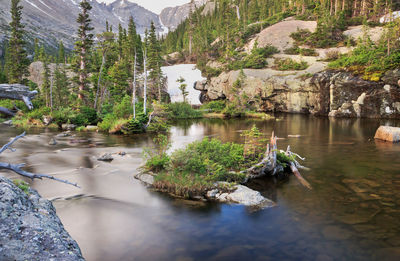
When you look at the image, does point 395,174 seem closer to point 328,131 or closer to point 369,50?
point 328,131

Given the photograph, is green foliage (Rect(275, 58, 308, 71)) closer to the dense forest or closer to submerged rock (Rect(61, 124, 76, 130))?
the dense forest

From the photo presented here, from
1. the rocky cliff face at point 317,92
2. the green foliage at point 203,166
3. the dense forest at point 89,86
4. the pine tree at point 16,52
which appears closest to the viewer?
the green foliage at point 203,166

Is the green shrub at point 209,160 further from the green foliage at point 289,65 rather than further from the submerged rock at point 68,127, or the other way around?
the green foliage at point 289,65

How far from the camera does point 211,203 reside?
29.0 feet

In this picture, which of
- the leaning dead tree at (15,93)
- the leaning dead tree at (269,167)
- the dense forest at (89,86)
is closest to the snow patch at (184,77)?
the dense forest at (89,86)

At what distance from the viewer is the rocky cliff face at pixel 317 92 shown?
106 ft

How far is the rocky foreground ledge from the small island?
6.29 m

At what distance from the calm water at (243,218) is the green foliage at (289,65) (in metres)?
32.2

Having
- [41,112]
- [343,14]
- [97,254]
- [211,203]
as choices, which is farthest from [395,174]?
[343,14]

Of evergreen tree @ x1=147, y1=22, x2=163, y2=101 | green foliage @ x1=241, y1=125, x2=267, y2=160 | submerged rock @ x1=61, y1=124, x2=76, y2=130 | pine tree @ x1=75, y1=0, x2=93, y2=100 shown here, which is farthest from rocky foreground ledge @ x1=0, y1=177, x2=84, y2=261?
evergreen tree @ x1=147, y1=22, x2=163, y2=101

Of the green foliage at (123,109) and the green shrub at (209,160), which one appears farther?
the green foliage at (123,109)

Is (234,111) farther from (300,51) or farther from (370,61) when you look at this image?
(370,61)

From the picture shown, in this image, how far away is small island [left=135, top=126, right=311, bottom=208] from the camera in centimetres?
919

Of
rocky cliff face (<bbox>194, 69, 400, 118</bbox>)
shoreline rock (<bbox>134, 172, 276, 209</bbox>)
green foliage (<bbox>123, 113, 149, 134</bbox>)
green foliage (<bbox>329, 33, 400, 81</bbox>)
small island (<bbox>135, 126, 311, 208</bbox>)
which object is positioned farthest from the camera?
green foliage (<bbox>329, 33, 400, 81</bbox>)
